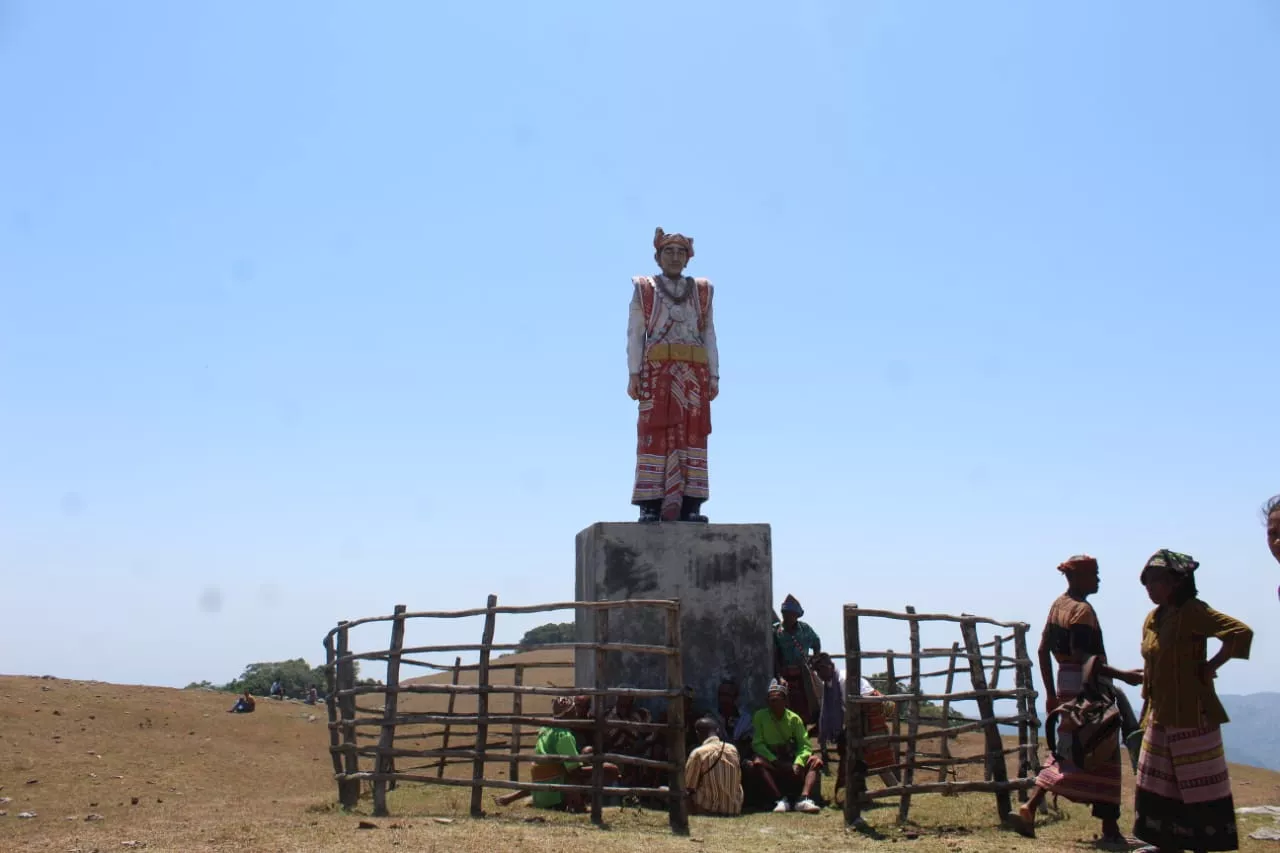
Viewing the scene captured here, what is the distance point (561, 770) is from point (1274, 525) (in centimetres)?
511

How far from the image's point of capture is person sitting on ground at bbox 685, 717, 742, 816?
8203 millimetres

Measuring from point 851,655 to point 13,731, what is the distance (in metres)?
10.6

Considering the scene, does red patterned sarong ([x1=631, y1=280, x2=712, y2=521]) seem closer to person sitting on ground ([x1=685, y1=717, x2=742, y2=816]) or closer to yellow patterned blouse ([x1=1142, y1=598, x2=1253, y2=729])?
person sitting on ground ([x1=685, y1=717, x2=742, y2=816])

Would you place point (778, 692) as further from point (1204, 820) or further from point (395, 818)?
point (1204, 820)

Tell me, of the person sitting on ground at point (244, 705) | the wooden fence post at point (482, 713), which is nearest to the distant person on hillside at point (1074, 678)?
the wooden fence post at point (482, 713)

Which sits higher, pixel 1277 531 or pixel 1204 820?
pixel 1277 531

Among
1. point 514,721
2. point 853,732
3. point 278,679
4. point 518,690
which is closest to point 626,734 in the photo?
point 518,690

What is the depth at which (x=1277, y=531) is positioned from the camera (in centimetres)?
478

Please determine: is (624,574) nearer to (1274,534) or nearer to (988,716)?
(988,716)

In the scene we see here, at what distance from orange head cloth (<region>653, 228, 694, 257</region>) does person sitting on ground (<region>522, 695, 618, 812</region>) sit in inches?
163

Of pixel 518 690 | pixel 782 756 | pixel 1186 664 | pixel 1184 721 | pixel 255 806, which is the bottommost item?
pixel 255 806

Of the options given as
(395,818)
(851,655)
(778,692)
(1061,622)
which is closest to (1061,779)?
(1061,622)

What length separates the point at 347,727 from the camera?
341 inches

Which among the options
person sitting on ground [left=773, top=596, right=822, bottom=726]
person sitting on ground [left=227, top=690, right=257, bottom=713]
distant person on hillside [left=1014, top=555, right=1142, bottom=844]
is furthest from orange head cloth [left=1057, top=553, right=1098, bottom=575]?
person sitting on ground [left=227, top=690, right=257, bottom=713]
